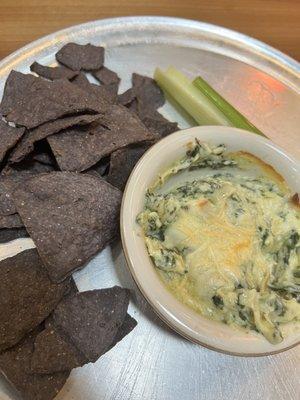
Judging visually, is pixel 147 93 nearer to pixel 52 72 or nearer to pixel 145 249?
pixel 52 72

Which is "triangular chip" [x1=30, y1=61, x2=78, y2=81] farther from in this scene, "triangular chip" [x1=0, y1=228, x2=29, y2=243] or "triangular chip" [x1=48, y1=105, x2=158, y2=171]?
"triangular chip" [x1=0, y1=228, x2=29, y2=243]

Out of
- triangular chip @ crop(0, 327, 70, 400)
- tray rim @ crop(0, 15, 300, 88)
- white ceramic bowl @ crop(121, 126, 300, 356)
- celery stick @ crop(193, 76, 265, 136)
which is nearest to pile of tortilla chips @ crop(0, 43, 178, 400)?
triangular chip @ crop(0, 327, 70, 400)

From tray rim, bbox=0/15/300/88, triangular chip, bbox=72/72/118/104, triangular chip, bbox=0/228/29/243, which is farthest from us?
tray rim, bbox=0/15/300/88

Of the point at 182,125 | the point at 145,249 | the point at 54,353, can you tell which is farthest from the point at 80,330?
the point at 182,125

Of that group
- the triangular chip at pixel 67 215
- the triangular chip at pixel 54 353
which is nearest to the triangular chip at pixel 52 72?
the triangular chip at pixel 67 215

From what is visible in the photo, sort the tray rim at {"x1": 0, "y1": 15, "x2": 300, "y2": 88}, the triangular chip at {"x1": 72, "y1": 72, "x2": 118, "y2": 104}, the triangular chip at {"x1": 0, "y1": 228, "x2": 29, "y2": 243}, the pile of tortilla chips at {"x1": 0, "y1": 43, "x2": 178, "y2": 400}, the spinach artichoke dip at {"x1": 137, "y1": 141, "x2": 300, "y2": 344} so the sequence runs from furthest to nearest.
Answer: the tray rim at {"x1": 0, "y1": 15, "x2": 300, "y2": 88} → the triangular chip at {"x1": 72, "y1": 72, "x2": 118, "y2": 104} → the triangular chip at {"x1": 0, "y1": 228, "x2": 29, "y2": 243} → the pile of tortilla chips at {"x1": 0, "y1": 43, "x2": 178, "y2": 400} → the spinach artichoke dip at {"x1": 137, "y1": 141, "x2": 300, "y2": 344}

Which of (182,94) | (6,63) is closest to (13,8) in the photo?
(6,63)

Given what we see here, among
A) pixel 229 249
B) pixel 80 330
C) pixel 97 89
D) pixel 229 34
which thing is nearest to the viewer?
pixel 229 249

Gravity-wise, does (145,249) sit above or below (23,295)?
above
